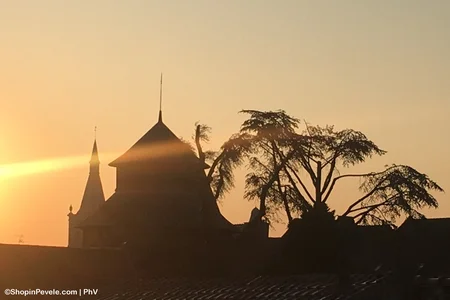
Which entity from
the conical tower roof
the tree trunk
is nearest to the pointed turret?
the conical tower roof

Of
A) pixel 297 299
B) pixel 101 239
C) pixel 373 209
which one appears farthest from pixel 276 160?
pixel 297 299

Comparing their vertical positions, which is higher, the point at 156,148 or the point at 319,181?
the point at 156,148

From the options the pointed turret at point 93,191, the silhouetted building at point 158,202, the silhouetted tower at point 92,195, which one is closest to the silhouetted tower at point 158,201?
the silhouetted building at point 158,202

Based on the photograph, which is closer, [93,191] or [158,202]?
[158,202]

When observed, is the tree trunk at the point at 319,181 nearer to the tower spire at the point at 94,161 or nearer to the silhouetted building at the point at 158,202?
the silhouetted building at the point at 158,202

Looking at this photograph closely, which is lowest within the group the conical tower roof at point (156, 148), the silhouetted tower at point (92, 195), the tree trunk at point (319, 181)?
the tree trunk at point (319, 181)

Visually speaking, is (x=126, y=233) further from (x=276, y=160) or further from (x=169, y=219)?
(x=276, y=160)

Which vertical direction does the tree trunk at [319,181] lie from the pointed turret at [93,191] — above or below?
below

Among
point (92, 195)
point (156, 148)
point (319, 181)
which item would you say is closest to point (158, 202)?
point (156, 148)

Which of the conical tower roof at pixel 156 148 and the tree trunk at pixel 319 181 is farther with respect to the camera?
the conical tower roof at pixel 156 148

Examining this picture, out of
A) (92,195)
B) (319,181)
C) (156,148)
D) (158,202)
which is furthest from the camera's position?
(92,195)

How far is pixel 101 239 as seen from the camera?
53.1 m

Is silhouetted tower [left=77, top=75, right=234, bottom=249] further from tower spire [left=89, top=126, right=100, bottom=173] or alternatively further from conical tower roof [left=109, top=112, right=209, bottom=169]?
tower spire [left=89, top=126, right=100, bottom=173]

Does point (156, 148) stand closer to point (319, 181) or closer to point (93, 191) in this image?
point (319, 181)
